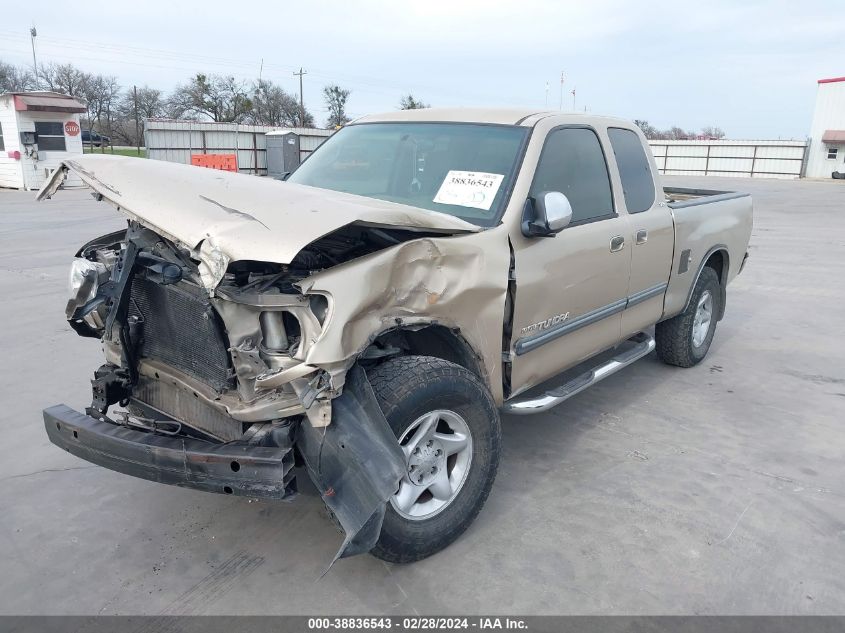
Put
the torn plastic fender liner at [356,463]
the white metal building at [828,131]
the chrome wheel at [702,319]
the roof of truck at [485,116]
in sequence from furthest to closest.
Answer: the white metal building at [828,131] < the chrome wheel at [702,319] < the roof of truck at [485,116] < the torn plastic fender liner at [356,463]

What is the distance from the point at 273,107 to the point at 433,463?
61.5m

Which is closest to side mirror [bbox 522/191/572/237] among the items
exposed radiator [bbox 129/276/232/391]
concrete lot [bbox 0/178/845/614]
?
concrete lot [bbox 0/178/845/614]

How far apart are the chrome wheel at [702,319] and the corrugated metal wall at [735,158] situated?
36731mm

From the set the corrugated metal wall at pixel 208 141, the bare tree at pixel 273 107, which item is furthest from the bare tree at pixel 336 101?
the corrugated metal wall at pixel 208 141

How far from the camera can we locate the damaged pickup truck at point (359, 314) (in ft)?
8.16

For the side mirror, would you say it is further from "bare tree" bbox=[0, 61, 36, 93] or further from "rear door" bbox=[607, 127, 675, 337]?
"bare tree" bbox=[0, 61, 36, 93]

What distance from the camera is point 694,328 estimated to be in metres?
5.57

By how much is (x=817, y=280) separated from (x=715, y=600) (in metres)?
8.07

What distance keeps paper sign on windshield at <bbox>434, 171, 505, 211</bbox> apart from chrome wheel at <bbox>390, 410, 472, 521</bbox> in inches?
45.7

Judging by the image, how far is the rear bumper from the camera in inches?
98.3

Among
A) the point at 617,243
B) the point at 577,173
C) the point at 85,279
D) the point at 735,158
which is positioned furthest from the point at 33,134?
the point at 735,158

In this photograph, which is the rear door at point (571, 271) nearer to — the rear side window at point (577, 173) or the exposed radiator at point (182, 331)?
the rear side window at point (577, 173)

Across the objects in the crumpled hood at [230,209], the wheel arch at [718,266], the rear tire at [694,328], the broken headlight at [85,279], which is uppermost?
the crumpled hood at [230,209]

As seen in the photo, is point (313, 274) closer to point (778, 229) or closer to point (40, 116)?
point (778, 229)
